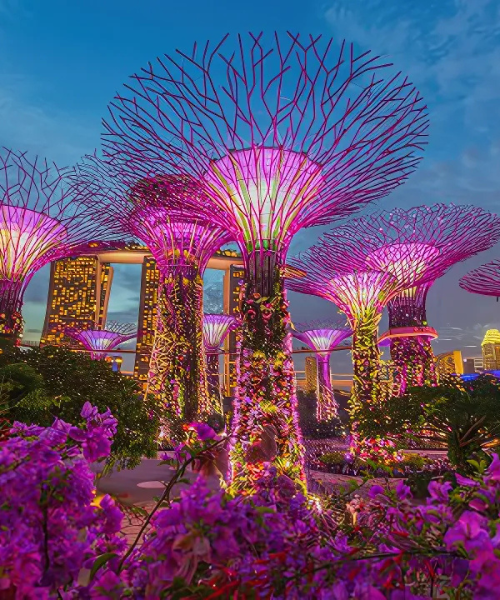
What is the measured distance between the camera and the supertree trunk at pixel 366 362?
1250cm

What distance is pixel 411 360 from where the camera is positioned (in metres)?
18.0

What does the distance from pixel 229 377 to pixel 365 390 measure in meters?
35.2

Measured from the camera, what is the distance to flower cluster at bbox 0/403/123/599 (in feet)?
2.73

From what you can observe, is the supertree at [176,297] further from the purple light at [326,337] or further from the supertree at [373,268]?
the purple light at [326,337]

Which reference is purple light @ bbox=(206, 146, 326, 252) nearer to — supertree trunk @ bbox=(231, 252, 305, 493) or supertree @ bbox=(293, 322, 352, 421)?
supertree trunk @ bbox=(231, 252, 305, 493)

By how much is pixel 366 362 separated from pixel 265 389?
6.88 m

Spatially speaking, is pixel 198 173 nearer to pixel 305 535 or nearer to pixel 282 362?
pixel 282 362

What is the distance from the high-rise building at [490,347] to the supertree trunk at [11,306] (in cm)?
5215

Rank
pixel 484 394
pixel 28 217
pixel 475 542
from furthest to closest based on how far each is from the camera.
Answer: pixel 28 217 → pixel 484 394 → pixel 475 542

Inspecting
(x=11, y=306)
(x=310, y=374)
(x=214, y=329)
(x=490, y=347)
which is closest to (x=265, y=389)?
(x=11, y=306)

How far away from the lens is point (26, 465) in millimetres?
936

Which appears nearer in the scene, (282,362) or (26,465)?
(26,465)

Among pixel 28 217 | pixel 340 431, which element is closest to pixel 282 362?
pixel 28 217

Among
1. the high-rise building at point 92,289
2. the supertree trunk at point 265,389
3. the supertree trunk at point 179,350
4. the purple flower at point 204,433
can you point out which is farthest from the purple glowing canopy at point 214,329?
the purple flower at point 204,433
